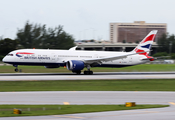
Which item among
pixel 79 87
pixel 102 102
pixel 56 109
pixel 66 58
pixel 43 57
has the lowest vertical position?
pixel 79 87

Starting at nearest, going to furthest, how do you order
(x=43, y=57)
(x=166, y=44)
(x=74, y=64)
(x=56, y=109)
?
(x=56, y=109), (x=74, y=64), (x=43, y=57), (x=166, y=44)

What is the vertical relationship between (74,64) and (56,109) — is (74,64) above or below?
above

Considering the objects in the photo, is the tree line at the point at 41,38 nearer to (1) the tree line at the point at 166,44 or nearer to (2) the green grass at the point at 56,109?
(1) the tree line at the point at 166,44

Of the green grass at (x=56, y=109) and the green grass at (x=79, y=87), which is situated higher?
the green grass at (x=56, y=109)

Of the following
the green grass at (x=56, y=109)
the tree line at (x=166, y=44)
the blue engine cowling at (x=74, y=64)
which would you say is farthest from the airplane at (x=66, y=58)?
the tree line at (x=166, y=44)

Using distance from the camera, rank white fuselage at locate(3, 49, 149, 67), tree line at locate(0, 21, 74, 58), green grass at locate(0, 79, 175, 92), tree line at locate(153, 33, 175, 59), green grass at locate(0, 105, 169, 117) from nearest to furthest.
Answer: green grass at locate(0, 105, 169, 117)
green grass at locate(0, 79, 175, 92)
white fuselage at locate(3, 49, 149, 67)
tree line at locate(0, 21, 74, 58)
tree line at locate(153, 33, 175, 59)

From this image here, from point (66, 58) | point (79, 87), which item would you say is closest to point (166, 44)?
point (66, 58)

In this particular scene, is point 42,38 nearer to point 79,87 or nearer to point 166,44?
point 166,44

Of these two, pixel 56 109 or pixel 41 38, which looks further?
pixel 41 38

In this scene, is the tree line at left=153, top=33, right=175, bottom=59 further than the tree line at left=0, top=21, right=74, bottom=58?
Yes

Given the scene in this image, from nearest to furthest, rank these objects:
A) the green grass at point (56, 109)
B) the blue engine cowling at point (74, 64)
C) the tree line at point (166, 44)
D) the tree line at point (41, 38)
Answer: the green grass at point (56, 109)
the blue engine cowling at point (74, 64)
the tree line at point (41, 38)
the tree line at point (166, 44)

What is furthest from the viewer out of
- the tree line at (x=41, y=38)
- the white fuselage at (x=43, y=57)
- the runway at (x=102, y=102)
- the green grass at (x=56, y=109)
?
the tree line at (x=41, y=38)

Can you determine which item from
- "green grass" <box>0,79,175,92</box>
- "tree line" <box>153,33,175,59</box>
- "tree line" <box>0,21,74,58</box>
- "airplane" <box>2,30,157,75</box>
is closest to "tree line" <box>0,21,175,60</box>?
"tree line" <box>0,21,74,58</box>

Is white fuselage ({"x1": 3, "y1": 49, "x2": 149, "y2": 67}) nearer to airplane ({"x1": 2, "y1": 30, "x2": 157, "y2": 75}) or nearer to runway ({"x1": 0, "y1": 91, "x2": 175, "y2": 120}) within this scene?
airplane ({"x1": 2, "y1": 30, "x2": 157, "y2": 75})
